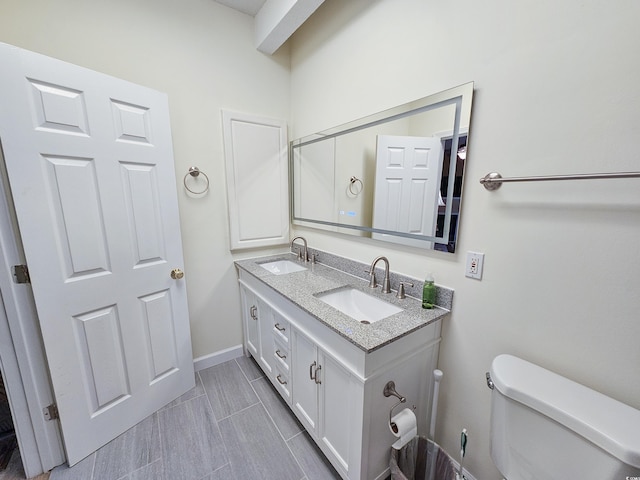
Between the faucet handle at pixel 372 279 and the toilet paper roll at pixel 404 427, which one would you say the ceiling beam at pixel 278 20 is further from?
the toilet paper roll at pixel 404 427

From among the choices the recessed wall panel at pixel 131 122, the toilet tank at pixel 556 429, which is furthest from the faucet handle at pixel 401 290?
the recessed wall panel at pixel 131 122

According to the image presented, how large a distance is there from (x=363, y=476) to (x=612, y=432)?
855 millimetres

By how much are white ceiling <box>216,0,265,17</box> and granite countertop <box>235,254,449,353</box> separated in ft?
6.19

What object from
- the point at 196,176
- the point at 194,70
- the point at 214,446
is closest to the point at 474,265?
the point at 214,446

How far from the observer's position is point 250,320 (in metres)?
1.98

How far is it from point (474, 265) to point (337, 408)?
2.91 ft

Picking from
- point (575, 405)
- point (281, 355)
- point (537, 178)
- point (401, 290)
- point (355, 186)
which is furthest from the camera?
point (355, 186)

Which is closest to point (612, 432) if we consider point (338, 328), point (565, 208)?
point (565, 208)

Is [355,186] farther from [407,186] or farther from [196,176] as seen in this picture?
[196,176]

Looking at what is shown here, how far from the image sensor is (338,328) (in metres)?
1.03

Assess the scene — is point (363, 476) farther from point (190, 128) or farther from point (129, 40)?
point (129, 40)

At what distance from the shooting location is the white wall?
749mm

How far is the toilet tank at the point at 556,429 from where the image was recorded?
63 cm

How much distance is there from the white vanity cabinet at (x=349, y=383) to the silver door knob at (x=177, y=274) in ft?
2.06
